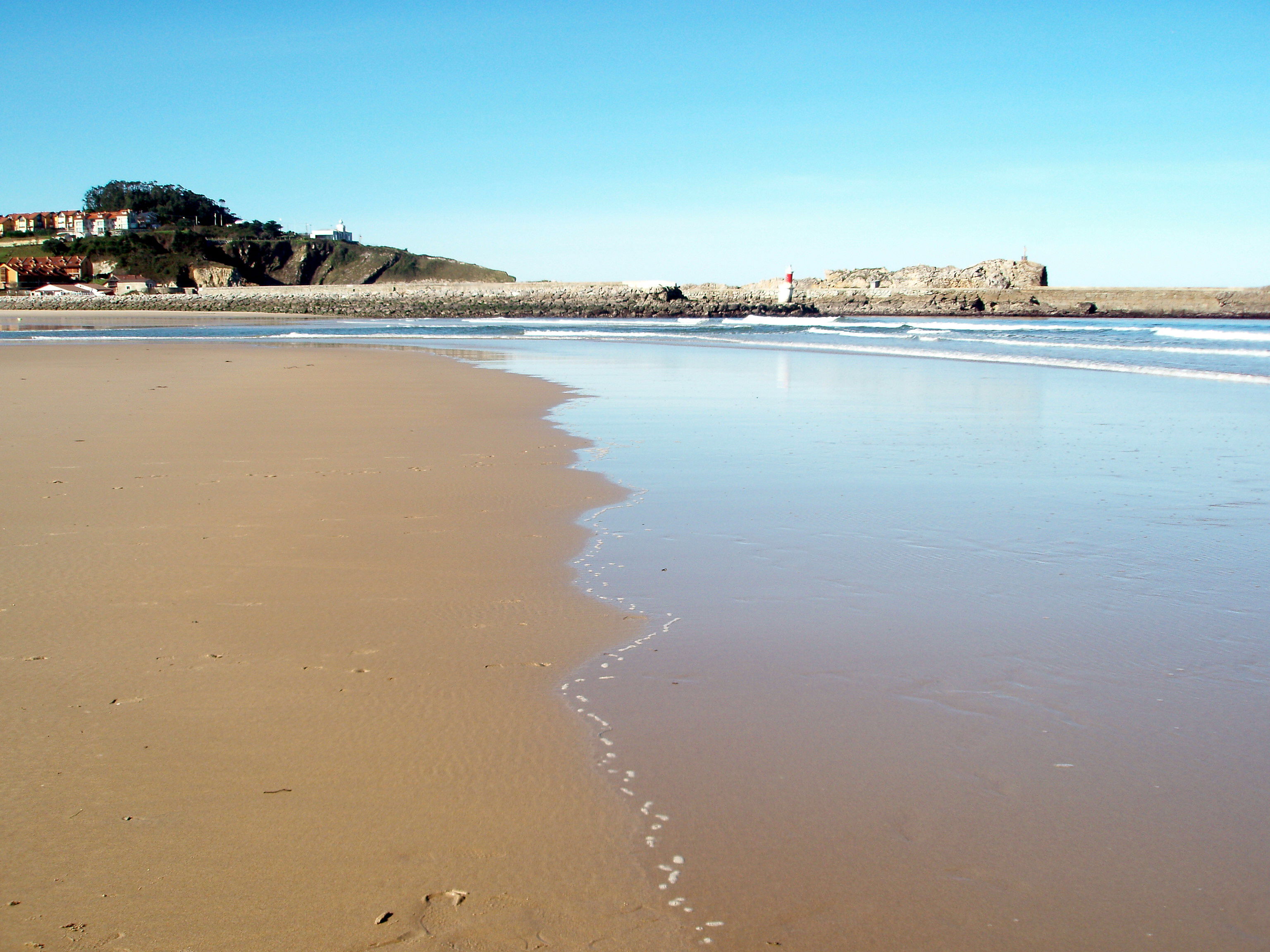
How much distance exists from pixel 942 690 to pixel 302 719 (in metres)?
1.86

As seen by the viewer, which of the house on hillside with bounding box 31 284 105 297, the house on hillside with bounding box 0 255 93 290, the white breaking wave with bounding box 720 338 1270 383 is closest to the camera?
the white breaking wave with bounding box 720 338 1270 383

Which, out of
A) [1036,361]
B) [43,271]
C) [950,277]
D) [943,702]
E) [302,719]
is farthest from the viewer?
[950,277]

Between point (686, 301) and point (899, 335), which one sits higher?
point (686, 301)

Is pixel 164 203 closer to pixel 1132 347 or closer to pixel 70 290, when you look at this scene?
pixel 70 290

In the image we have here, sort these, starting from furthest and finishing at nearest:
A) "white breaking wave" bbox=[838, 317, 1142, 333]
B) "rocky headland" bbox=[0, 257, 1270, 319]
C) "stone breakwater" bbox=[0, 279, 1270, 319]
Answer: "rocky headland" bbox=[0, 257, 1270, 319] < "stone breakwater" bbox=[0, 279, 1270, 319] < "white breaking wave" bbox=[838, 317, 1142, 333]

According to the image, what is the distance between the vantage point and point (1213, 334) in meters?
31.5

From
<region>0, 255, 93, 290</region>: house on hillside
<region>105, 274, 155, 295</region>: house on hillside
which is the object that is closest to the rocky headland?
<region>105, 274, 155, 295</region>: house on hillside

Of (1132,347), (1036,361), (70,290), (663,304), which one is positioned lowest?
(1036,361)

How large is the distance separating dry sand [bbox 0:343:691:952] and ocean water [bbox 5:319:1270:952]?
0.22 m

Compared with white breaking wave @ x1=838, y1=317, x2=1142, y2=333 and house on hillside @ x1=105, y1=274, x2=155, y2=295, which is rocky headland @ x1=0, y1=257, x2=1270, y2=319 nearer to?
house on hillside @ x1=105, y1=274, x2=155, y2=295

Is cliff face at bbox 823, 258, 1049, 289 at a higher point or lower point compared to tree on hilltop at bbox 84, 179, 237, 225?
lower

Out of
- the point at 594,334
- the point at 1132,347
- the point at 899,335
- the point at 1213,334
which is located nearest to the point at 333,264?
the point at 594,334

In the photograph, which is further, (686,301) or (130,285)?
(130,285)

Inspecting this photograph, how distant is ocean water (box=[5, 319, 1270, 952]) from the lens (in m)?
1.77
